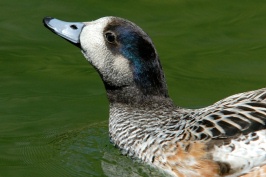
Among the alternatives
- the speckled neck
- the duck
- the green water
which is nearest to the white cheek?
the duck

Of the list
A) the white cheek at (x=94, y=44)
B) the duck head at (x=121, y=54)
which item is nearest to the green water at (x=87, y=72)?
the duck head at (x=121, y=54)

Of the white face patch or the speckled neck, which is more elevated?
the white face patch

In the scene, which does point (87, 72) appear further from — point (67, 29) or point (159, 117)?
point (159, 117)

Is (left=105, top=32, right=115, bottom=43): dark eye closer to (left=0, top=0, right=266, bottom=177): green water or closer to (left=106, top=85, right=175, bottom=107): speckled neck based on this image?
(left=106, top=85, right=175, bottom=107): speckled neck

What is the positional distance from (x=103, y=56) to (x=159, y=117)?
2.39ft

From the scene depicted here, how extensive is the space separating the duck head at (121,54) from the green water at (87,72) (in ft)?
2.04

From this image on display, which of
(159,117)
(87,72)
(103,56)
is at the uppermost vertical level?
(103,56)

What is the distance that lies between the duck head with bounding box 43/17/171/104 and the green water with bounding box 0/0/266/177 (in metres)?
0.62

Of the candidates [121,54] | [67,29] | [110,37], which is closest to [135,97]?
[121,54]

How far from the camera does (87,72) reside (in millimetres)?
8797

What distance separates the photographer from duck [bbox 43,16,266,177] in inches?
239

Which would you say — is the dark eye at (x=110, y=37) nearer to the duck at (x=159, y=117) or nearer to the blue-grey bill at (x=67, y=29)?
the duck at (x=159, y=117)

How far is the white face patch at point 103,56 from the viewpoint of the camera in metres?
6.86

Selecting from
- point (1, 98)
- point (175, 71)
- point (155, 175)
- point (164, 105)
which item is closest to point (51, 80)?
point (1, 98)
